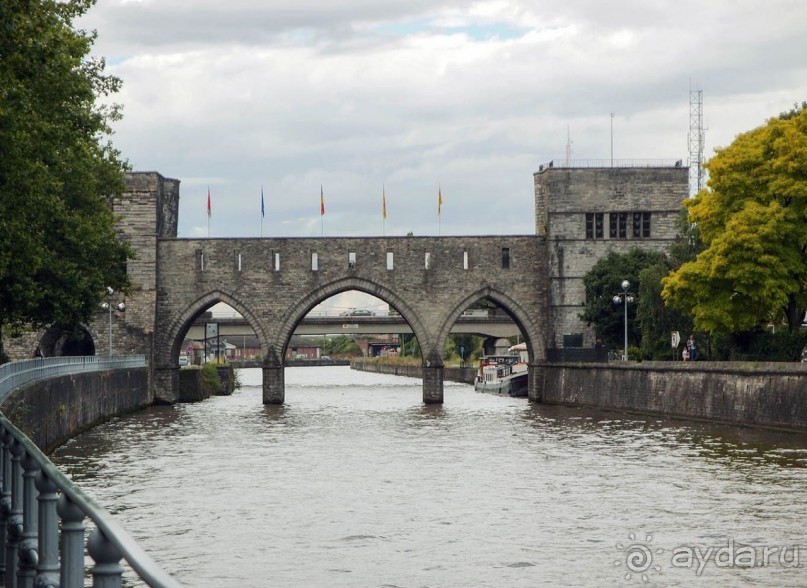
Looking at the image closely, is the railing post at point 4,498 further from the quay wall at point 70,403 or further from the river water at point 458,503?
the quay wall at point 70,403

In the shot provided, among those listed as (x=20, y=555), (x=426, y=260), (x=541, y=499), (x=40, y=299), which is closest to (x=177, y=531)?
(x=541, y=499)

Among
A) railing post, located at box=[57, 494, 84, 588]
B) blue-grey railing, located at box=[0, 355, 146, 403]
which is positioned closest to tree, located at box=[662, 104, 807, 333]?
blue-grey railing, located at box=[0, 355, 146, 403]

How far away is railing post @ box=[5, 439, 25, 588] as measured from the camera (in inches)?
267

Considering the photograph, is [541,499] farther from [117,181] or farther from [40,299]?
[117,181]

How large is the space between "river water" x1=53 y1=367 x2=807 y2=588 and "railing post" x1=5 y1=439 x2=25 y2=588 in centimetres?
507

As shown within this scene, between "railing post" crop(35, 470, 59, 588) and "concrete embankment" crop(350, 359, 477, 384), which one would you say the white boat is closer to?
"concrete embankment" crop(350, 359, 477, 384)

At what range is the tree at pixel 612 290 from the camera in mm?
46562

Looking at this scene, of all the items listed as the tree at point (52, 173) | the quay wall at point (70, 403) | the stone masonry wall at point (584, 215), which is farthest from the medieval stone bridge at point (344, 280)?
the tree at point (52, 173)

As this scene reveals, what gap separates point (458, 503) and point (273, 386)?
100 feet

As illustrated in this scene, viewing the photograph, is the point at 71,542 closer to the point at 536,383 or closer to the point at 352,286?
the point at 352,286

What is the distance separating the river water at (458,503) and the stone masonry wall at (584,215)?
1534 centimetres

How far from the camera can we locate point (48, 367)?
28500mm

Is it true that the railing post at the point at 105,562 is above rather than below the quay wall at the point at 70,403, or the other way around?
above

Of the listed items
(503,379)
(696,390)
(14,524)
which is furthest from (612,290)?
(14,524)
